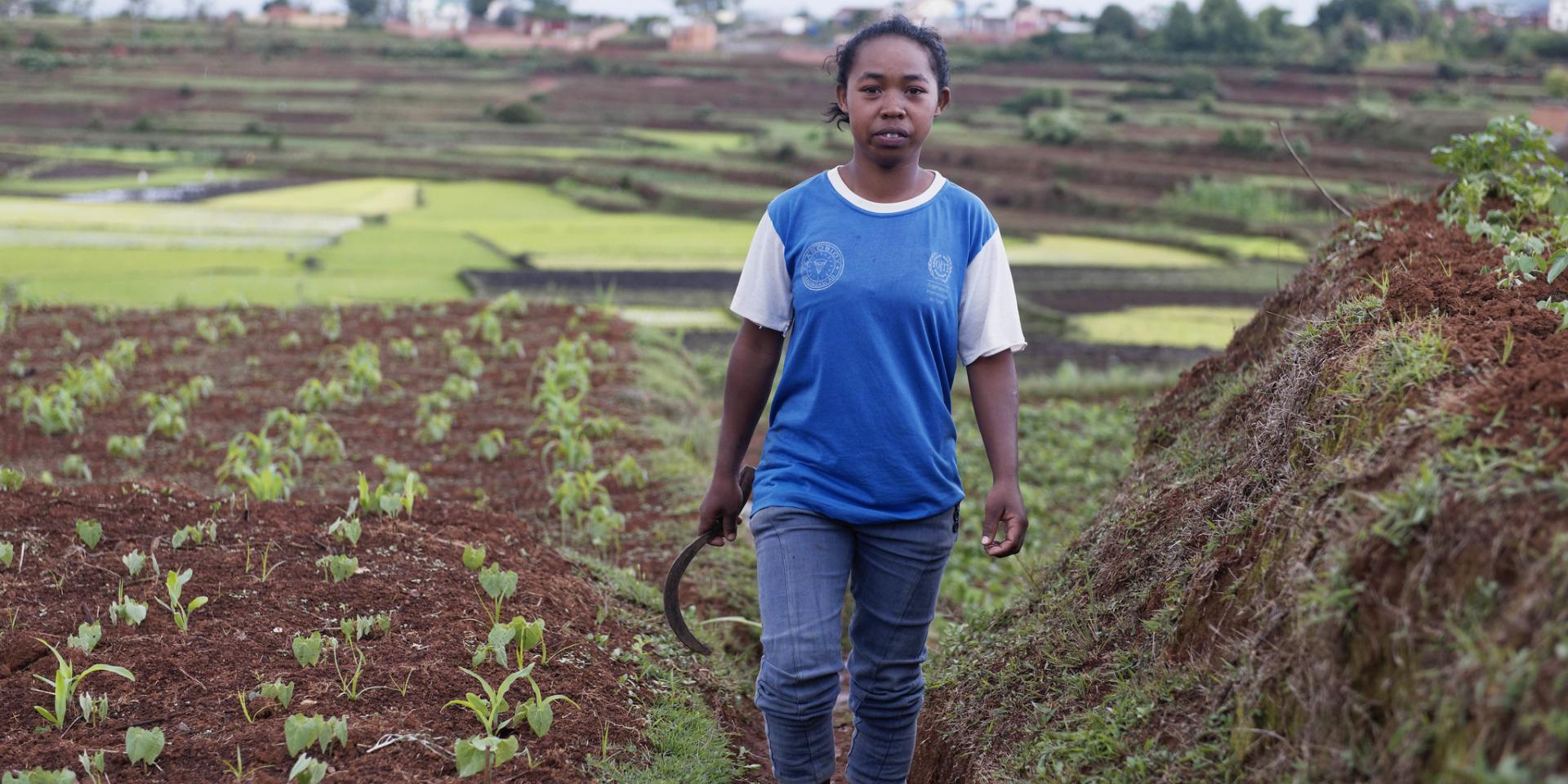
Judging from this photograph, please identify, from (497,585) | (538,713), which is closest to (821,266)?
(538,713)

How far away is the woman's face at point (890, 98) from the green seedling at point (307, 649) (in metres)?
1.80

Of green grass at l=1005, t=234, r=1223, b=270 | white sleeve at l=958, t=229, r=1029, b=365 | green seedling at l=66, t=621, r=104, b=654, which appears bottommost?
green grass at l=1005, t=234, r=1223, b=270

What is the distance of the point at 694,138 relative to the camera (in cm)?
3381

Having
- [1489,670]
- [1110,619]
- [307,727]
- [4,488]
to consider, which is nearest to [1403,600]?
[1489,670]

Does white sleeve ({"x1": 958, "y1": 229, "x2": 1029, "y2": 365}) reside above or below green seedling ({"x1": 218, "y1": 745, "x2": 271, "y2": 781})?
above

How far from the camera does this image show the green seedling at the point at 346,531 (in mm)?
4277

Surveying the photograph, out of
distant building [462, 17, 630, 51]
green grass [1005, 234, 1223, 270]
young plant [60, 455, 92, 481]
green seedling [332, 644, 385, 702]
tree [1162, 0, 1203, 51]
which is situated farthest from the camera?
distant building [462, 17, 630, 51]

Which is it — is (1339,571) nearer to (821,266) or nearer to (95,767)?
(821,266)

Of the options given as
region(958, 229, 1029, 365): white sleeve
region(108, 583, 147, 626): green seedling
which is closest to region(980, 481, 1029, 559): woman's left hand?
region(958, 229, 1029, 365): white sleeve

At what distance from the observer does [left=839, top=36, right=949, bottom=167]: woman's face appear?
10.5 ft

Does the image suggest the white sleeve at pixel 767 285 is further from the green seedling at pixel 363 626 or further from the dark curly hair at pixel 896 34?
the green seedling at pixel 363 626

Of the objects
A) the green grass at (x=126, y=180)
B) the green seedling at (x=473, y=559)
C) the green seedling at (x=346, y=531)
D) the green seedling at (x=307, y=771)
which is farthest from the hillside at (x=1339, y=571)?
the green grass at (x=126, y=180)

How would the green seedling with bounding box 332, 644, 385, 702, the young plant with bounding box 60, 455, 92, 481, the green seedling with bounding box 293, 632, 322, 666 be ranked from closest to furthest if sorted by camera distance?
1. the green seedling with bounding box 332, 644, 385, 702
2. the green seedling with bounding box 293, 632, 322, 666
3. the young plant with bounding box 60, 455, 92, 481

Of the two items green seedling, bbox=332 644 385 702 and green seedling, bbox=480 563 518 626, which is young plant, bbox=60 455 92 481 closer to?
green seedling, bbox=480 563 518 626
